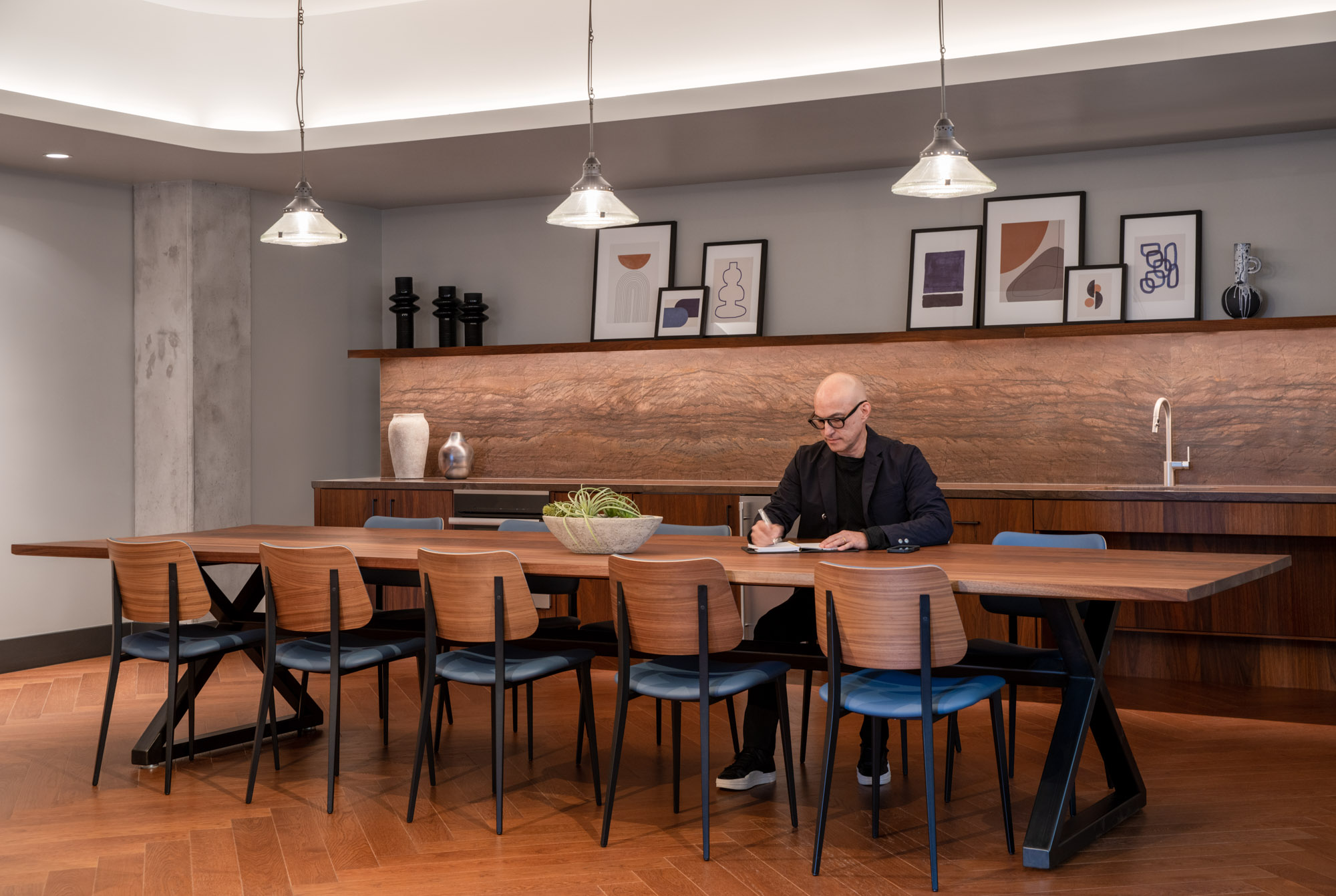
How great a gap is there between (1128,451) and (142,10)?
558 centimetres

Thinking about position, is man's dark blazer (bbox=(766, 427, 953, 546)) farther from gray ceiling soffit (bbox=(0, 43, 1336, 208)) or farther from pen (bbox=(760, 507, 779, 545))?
gray ceiling soffit (bbox=(0, 43, 1336, 208))

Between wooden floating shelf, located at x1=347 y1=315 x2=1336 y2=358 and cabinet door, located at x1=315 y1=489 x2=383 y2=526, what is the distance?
967mm

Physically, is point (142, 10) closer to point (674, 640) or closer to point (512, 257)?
point (512, 257)

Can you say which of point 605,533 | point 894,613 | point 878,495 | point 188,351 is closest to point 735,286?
point 878,495

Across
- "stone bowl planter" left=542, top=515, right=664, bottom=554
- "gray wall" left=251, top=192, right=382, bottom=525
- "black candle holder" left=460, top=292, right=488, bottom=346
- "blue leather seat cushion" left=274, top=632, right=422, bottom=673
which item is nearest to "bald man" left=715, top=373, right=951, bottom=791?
"stone bowl planter" left=542, top=515, right=664, bottom=554

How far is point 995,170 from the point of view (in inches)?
247

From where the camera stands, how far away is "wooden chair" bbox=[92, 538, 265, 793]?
13.2 ft

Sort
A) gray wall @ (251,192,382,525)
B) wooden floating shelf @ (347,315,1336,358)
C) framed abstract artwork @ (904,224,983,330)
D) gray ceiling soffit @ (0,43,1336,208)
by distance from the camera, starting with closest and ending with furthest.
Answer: gray ceiling soffit @ (0,43,1336,208)
wooden floating shelf @ (347,315,1336,358)
framed abstract artwork @ (904,224,983,330)
gray wall @ (251,192,382,525)

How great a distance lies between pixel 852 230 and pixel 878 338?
0.73 meters

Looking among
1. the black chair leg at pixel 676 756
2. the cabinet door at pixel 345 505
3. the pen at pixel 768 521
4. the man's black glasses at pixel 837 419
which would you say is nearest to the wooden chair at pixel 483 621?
the black chair leg at pixel 676 756

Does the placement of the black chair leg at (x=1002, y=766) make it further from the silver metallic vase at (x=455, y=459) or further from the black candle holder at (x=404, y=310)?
the black candle holder at (x=404, y=310)

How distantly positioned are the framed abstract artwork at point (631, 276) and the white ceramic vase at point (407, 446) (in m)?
1.23

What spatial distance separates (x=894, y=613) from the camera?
3.05 m

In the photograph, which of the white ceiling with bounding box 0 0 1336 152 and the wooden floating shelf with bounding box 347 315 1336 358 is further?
the wooden floating shelf with bounding box 347 315 1336 358
